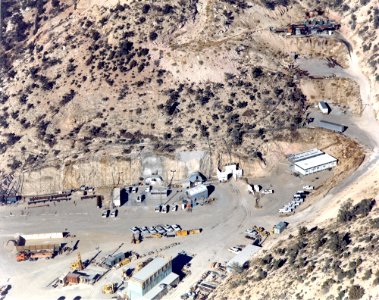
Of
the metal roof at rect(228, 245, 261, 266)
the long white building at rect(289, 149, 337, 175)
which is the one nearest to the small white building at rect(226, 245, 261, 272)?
the metal roof at rect(228, 245, 261, 266)

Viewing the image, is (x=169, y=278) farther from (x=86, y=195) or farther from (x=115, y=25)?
(x=115, y=25)

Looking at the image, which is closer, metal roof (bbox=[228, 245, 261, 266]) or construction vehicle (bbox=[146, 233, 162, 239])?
metal roof (bbox=[228, 245, 261, 266])

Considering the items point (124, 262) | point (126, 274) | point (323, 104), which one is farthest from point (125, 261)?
point (323, 104)

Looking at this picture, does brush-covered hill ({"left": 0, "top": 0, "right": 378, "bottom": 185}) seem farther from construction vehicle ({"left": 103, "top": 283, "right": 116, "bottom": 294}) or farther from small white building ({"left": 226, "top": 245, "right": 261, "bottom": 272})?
construction vehicle ({"left": 103, "top": 283, "right": 116, "bottom": 294})

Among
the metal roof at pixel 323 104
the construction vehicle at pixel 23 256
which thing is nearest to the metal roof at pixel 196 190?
the construction vehicle at pixel 23 256

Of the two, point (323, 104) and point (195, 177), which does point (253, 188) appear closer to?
point (195, 177)

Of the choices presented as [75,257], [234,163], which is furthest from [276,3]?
[75,257]

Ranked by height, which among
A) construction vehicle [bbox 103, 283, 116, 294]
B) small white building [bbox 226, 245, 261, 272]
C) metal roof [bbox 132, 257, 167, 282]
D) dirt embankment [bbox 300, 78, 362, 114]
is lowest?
construction vehicle [bbox 103, 283, 116, 294]
